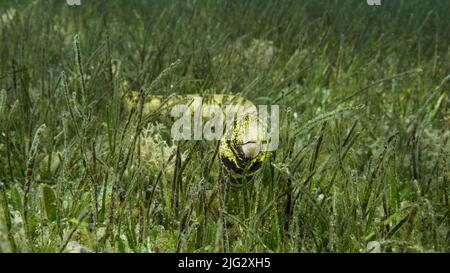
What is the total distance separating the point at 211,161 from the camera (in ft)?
5.71

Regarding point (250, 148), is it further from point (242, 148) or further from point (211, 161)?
point (211, 161)

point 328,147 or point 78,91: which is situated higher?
point 78,91

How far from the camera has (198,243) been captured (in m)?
1.63

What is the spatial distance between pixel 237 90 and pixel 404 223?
1681 millimetres

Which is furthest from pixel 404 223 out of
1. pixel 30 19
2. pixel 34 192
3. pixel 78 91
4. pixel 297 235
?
pixel 30 19

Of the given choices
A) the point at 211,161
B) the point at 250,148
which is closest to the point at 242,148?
the point at 250,148

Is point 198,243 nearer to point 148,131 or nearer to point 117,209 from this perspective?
point 117,209

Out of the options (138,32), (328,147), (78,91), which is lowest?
(328,147)

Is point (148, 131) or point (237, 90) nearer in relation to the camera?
point (148, 131)

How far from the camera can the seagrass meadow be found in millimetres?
1570

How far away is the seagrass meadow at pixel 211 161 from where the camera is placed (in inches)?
61.8
